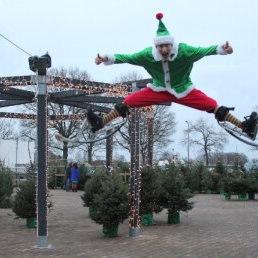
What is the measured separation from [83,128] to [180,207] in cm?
550

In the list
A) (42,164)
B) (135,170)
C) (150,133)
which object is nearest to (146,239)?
(135,170)

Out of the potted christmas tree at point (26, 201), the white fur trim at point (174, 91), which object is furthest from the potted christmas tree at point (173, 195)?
the white fur trim at point (174, 91)

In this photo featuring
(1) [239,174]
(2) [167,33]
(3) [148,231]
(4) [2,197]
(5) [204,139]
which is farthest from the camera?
(5) [204,139]

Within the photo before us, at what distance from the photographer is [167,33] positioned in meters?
5.25

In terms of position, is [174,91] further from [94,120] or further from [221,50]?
[94,120]

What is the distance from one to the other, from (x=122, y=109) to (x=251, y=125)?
1604mm

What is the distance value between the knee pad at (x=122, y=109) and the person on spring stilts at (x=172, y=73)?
0.32 ft

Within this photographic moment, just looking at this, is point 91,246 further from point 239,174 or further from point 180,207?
point 239,174

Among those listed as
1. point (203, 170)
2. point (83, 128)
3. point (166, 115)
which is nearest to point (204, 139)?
point (166, 115)

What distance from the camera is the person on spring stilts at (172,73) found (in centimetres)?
525

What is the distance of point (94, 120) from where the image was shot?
582 cm

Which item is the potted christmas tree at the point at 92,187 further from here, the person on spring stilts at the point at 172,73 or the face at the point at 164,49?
the face at the point at 164,49

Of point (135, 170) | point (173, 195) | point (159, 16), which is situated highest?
point (159, 16)

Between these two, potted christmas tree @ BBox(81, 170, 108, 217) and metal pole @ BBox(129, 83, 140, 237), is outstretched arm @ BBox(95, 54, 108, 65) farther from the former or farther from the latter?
potted christmas tree @ BBox(81, 170, 108, 217)
